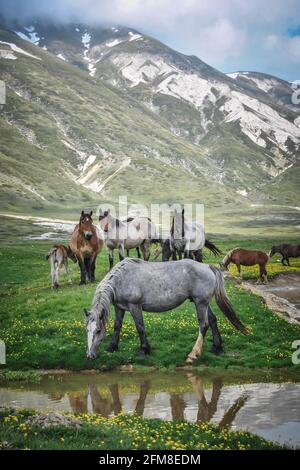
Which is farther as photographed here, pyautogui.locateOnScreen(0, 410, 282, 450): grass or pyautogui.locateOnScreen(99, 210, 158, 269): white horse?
pyautogui.locateOnScreen(99, 210, 158, 269): white horse

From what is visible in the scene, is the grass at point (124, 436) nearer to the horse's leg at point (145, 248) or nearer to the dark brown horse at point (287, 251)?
the horse's leg at point (145, 248)

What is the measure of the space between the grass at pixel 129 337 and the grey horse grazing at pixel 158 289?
72 centimetres

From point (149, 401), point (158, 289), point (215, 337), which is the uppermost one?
point (158, 289)

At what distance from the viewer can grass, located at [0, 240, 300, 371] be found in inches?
707

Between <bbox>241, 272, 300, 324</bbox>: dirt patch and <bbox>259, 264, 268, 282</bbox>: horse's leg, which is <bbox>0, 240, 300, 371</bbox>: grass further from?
<bbox>259, 264, 268, 282</bbox>: horse's leg

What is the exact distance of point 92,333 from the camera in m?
17.0

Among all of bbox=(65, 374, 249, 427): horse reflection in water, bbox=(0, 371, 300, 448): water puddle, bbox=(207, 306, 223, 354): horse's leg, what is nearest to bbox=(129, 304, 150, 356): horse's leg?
bbox=(0, 371, 300, 448): water puddle

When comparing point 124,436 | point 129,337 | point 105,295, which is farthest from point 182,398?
point 129,337

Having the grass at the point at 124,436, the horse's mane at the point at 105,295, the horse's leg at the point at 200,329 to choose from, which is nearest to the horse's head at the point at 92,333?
the horse's mane at the point at 105,295

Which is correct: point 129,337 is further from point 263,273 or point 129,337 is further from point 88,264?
point 263,273

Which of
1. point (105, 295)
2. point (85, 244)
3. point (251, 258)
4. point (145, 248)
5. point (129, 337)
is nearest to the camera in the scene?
point (105, 295)

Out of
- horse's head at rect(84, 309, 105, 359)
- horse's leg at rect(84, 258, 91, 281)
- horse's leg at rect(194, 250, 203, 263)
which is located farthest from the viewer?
horse's leg at rect(194, 250, 203, 263)

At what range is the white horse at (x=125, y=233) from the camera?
101 ft

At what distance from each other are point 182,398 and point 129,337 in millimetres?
5790
